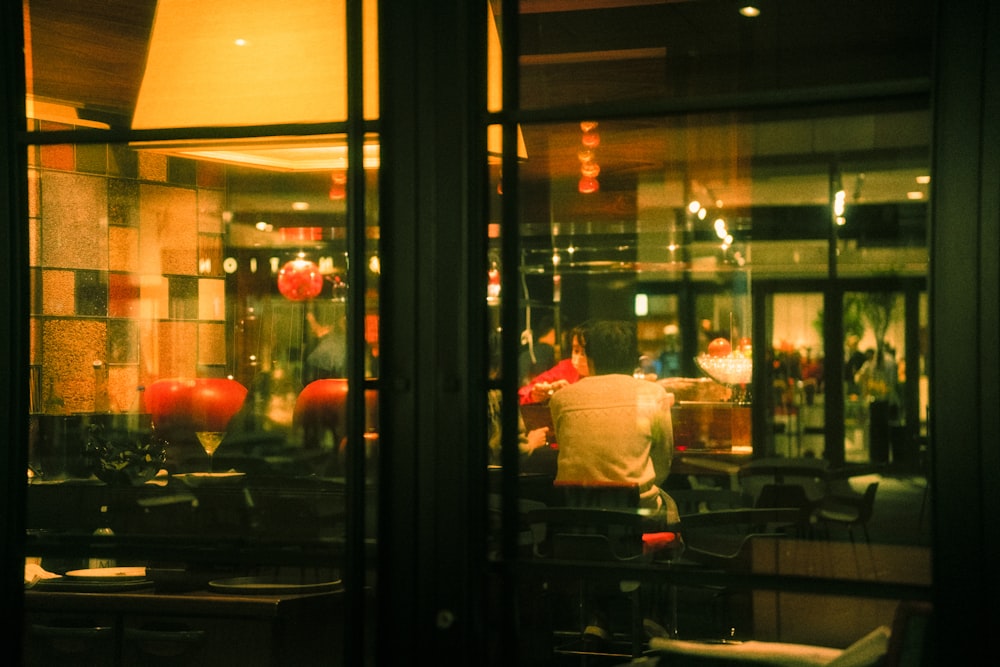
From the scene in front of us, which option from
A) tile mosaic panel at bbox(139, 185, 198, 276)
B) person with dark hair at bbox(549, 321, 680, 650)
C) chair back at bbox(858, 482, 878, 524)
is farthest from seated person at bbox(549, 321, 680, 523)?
tile mosaic panel at bbox(139, 185, 198, 276)

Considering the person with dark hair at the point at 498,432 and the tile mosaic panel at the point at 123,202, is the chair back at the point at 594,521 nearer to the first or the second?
the person with dark hair at the point at 498,432

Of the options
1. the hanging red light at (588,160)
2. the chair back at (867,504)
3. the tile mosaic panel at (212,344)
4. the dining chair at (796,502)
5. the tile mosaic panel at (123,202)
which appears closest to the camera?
the chair back at (867,504)

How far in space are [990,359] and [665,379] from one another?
0.84m

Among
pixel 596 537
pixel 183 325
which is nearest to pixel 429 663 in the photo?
pixel 596 537

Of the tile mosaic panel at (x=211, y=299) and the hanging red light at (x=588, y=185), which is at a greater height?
the hanging red light at (x=588, y=185)

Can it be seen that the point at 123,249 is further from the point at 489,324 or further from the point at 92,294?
the point at 489,324

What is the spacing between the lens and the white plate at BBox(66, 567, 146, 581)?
3201 millimetres

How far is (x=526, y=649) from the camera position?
2.77m

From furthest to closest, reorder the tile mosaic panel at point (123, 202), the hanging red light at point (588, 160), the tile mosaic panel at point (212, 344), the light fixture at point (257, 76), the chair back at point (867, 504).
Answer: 1. the tile mosaic panel at point (123, 202)
2. the tile mosaic panel at point (212, 344)
3. the light fixture at point (257, 76)
4. the hanging red light at point (588, 160)
5. the chair back at point (867, 504)

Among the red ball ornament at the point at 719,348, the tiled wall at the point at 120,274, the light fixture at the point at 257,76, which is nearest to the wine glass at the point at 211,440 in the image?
the tiled wall at the point at 120,274

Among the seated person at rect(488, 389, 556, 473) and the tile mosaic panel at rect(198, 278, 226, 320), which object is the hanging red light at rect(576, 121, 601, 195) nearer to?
the seated person at rect(488, 389, 556, 473)

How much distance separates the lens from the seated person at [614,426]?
2.88 metres

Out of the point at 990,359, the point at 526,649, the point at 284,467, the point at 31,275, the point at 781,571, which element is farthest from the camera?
the point at 31,275

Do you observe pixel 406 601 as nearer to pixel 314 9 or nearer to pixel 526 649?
pixel 526 649
